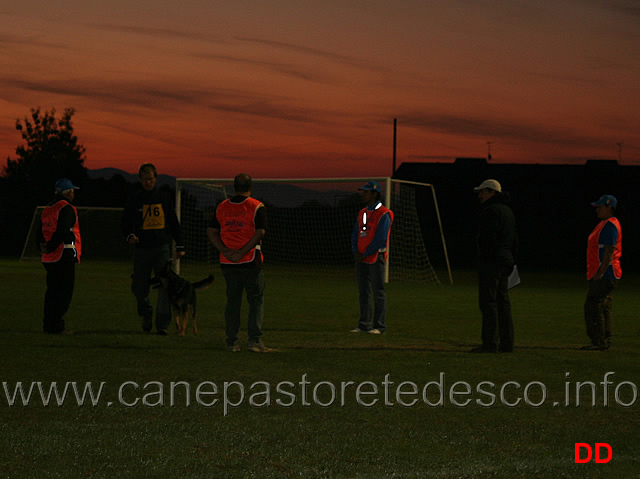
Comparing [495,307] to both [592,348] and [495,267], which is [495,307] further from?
[592,348]

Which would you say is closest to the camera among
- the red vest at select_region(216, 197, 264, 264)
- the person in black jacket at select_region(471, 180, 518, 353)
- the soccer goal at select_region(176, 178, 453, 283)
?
the red vest at select_region(216, 197, 264, 264)

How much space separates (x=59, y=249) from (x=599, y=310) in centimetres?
678

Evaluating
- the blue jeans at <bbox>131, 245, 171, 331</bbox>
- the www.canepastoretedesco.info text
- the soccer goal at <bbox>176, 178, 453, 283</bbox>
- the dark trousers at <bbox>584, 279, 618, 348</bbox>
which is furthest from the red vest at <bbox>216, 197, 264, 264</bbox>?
the soccer goal at <bbox>176, 178, 453, 283</bbox>

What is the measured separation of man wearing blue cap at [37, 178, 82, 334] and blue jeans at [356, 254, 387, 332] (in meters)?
3.81

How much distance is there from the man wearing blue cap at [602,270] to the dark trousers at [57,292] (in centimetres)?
650

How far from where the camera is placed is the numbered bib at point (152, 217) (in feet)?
37.9

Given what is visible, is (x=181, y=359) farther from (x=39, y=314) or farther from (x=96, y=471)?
(x=39, y=314)

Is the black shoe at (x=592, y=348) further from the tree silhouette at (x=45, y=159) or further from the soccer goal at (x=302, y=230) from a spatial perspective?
the tree silhouette at (x=45, y=159)

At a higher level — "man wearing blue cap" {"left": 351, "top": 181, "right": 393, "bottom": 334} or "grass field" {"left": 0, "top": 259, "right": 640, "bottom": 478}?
"man wearing blue cap" {"left": 351, "top": 181, "right": 393, "bottom": 334}

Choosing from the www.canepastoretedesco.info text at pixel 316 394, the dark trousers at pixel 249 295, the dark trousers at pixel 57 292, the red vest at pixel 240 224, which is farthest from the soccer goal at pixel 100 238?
the www.canepastoretedesco.info text at pixel 316 394

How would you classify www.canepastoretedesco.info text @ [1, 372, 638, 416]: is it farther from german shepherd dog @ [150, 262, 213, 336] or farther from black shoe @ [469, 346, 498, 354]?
german shepherd dog @ [150, 262, 213, 336]

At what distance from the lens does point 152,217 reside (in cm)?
1157

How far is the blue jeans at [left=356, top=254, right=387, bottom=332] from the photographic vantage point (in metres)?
12.4

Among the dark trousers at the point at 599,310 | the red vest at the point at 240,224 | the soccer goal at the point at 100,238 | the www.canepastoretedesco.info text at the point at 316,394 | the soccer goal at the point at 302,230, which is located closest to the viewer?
the www.canepastoretedesco.info text at the point at 316,394
